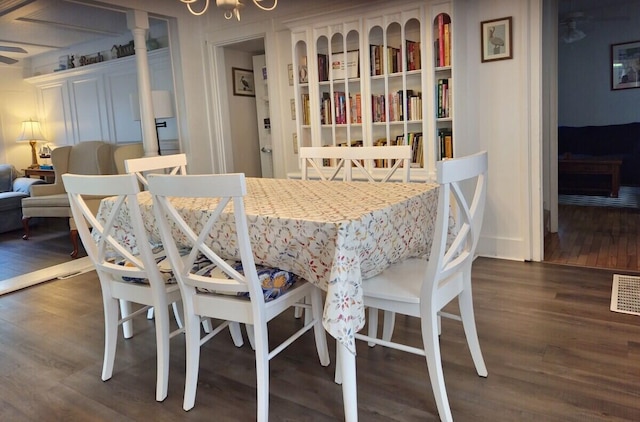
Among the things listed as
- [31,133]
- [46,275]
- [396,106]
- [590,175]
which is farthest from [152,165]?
[590,175]

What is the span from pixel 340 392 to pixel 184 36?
380cm

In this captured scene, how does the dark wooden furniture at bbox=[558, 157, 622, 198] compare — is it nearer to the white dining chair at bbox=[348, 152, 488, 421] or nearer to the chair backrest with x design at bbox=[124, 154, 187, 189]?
the white dining chair at bbox=[348, 152, 488, 421]

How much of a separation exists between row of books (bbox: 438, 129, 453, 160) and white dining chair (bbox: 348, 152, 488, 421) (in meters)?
1.74

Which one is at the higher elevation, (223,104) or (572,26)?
(572,26)

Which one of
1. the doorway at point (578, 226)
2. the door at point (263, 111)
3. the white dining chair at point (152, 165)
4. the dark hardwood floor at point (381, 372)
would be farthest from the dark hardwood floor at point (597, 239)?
the door at point (263, 111)

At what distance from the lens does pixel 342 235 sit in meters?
1.61

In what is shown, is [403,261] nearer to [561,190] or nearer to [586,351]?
[586,351]

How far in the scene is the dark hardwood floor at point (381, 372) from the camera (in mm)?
1876

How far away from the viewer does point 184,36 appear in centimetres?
470

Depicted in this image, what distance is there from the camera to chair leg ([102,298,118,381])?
219 centimetres

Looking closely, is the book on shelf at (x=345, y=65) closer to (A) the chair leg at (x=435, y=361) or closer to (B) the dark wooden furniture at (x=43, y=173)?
(A) the chair leg at (x=435, y=361)

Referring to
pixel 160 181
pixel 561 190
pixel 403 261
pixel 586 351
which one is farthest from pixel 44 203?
pixel 561 190

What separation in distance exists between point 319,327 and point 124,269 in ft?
2.77

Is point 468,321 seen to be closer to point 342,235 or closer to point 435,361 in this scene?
point 435,361
